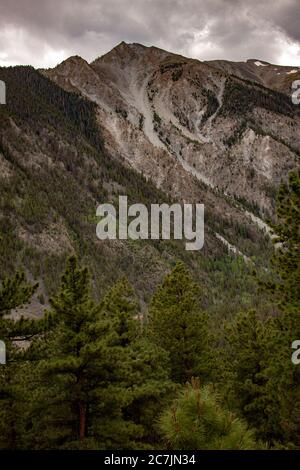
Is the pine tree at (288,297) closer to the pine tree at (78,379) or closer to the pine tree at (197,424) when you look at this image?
the pine tree at (78,379)

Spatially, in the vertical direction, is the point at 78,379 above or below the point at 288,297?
below

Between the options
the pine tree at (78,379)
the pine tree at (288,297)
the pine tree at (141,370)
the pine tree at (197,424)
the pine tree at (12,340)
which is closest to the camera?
the pine tree at (197,424)

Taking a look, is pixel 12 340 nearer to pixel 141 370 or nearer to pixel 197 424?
pixel 141 370

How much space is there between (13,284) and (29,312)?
100 metres

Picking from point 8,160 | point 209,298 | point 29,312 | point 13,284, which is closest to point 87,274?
point 13,284

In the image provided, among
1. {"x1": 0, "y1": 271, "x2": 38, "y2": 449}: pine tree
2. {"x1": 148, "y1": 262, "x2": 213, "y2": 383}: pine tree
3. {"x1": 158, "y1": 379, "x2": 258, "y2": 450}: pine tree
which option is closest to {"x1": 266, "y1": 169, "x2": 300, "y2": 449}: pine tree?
{"x1": 158, "y1": 379, "x2": 258, "y2": 450}: pine tree

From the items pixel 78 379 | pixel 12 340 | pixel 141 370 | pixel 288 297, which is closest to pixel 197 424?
pixel 288 297

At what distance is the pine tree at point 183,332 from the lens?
23.7 metres

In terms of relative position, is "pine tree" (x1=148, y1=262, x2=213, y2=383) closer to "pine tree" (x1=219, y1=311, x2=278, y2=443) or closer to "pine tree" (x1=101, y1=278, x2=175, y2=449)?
"pine tree" (x1=219, y1=311, x2=278, y2=443)

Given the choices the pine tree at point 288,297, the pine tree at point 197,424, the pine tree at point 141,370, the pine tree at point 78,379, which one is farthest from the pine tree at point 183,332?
the pine tree at point 197,424

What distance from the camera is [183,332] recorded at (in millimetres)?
23797

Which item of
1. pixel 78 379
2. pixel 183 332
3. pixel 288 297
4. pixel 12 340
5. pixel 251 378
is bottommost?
pixel 251 378

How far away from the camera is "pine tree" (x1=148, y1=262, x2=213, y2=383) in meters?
23.7
